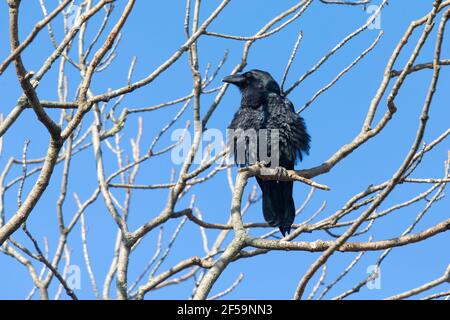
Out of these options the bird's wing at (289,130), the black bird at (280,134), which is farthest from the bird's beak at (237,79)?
the bird's wing at (289,130)

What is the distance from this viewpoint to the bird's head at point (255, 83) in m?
6.74

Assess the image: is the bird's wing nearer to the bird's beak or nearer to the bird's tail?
the bird's tail

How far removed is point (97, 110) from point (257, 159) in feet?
5.11

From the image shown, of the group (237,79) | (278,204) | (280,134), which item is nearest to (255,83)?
(237,79)

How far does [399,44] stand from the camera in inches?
140

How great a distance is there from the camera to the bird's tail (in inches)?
240

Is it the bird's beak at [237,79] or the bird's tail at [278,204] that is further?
the bird's beak at [237,79]

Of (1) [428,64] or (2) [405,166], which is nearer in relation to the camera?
(2) [405,166]

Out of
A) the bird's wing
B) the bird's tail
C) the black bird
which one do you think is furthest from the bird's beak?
the bird's tail

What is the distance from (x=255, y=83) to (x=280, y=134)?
2.30 ft

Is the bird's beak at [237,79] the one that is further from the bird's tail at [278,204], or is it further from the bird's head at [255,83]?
the bird's tail at [278,204]
